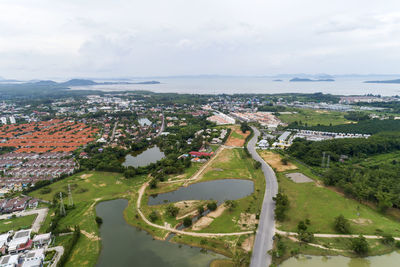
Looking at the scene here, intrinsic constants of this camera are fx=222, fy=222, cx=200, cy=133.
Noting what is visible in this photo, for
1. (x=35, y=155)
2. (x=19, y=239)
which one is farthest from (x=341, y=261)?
(x=35, y=155)

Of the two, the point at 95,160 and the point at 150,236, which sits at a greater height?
the point at 95,160

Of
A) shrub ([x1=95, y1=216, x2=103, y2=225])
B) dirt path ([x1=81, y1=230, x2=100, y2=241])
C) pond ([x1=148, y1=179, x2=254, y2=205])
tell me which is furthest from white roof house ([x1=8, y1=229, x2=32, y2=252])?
pond ([x1=148, y1=179, x2=254, y2=205])

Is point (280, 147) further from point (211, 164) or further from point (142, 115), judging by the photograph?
point (142, 115)

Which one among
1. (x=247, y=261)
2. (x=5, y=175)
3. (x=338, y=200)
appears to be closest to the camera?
(x=247, y=261)

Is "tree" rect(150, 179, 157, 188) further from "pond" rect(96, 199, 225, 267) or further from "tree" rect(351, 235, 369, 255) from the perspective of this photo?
"tree" rect(351, 235, 369, 255)

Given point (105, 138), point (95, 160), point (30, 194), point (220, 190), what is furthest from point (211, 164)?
point (105, 138)

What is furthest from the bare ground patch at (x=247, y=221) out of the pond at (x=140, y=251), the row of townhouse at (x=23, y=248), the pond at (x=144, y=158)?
the pond at (x=144, y=158)
